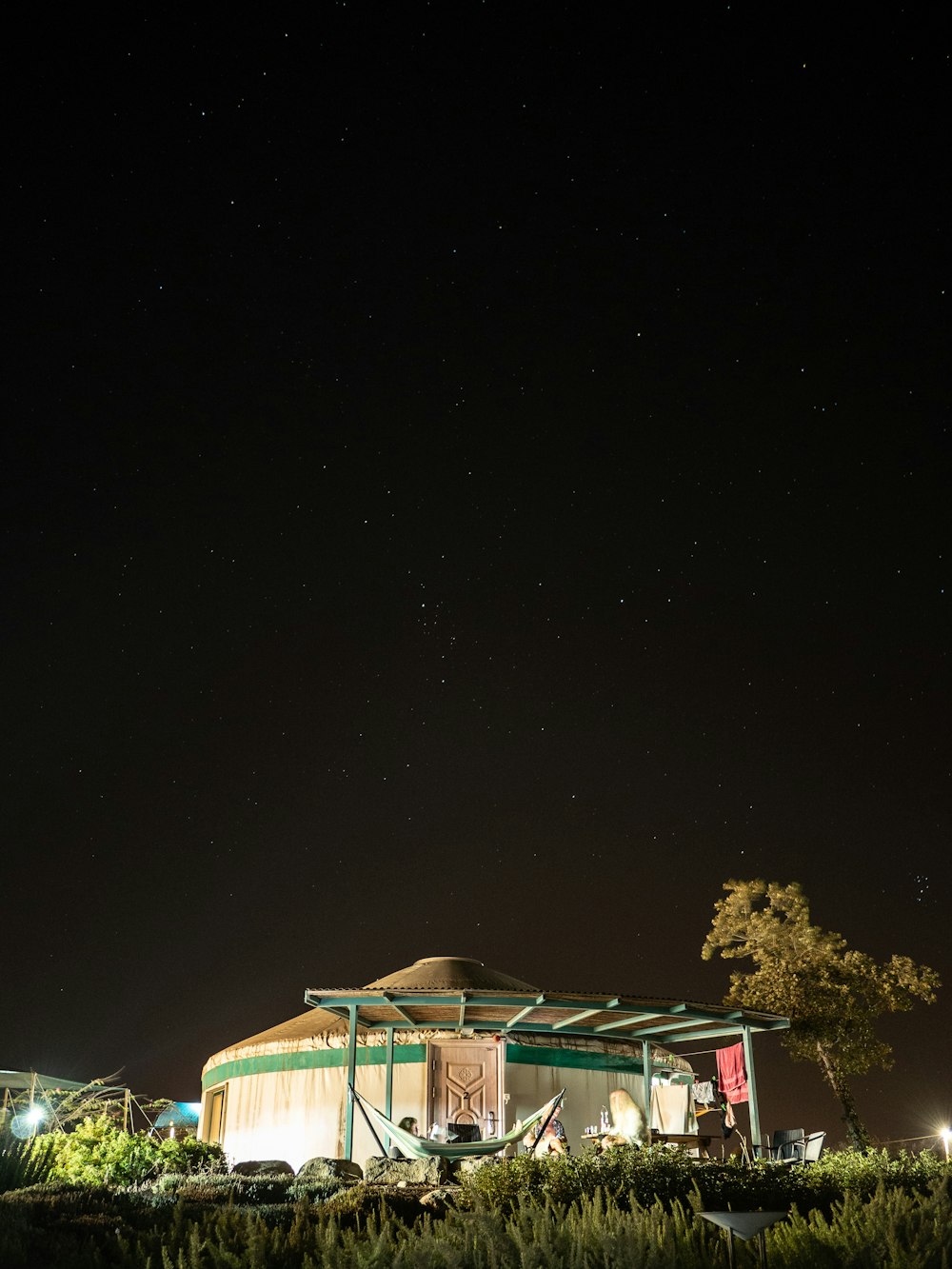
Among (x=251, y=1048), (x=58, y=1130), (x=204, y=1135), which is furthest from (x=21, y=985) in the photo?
(x=58, y=1130)

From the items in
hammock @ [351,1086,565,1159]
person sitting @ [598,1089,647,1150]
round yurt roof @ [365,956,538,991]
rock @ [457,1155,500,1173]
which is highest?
round yurt roof @ [365,956,538,991]

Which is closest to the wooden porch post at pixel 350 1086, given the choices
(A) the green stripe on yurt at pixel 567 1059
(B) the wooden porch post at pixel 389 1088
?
(B) the wooden porch post at pixel 389 1088

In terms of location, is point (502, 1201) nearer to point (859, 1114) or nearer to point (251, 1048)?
point (251, 1048)

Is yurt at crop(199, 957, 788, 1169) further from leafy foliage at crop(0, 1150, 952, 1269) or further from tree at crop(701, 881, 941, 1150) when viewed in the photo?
leafy foliage at crop(0, 1150, 952, 1269)

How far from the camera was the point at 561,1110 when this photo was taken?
16078 mm

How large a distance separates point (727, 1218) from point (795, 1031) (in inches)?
649

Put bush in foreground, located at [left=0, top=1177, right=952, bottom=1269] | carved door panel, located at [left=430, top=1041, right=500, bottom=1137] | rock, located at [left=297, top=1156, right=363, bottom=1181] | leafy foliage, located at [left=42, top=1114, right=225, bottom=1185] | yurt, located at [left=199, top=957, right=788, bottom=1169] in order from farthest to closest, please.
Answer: carved door panel, located at [left=430, top=1041, right=500, bottom=1137] → yurt, located at [left=199, top=957, right=788, bottom=1169] → rock, located at [left=297, top=1156, right=363, bottom=1181] → leafy foliage, located at [left=42, top=1114, right=225, bottom=1185] → bush in foreground, located at [left=0, top=1177, right=952, bottom=1269]

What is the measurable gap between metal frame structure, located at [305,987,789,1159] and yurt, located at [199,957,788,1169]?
0.10 ft

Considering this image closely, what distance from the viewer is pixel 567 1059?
16.4m

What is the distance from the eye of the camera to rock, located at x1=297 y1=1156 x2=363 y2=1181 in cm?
1064

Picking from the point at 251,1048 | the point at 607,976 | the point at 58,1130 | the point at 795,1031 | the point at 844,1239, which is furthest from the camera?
the point at 607,976

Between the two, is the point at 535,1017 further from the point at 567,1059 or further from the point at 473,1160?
the point at 473,1160

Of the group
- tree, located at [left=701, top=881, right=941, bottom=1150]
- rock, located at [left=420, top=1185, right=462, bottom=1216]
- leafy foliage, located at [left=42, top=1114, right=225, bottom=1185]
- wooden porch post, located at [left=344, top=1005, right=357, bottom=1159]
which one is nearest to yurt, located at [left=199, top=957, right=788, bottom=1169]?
wooden porch post, located at [left=344, top=1005, right=357, bottom=1159]

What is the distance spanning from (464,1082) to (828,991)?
23.8ft
